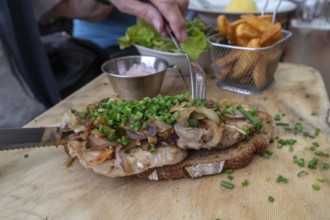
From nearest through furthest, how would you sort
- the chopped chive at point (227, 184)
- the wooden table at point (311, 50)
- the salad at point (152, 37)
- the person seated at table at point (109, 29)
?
the chopped chive at point (227, 184)
the salad at point (152, 37)
the wooden table at point (311, 50)
the person seated at table at point (109, 29)

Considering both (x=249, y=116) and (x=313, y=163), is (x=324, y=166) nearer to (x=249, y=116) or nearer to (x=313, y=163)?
(x=313, y=163)

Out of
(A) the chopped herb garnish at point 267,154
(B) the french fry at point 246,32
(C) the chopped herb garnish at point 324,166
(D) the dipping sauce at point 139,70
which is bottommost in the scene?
(A) the chopped herb garnish at point 267,154

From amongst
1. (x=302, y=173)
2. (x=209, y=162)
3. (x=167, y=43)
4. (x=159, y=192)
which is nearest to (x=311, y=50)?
(x=167, y=43)

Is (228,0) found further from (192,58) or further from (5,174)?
(5,174)

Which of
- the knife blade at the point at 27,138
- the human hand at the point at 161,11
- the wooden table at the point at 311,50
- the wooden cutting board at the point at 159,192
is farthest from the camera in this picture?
the wooden table at the point at 311,50

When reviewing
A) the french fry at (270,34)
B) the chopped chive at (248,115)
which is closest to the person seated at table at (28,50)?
the french fry at (270,34)

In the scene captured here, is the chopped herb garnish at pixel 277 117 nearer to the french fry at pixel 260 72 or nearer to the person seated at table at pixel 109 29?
the french fry at pixel 260 72

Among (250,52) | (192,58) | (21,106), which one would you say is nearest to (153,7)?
(192,58)
